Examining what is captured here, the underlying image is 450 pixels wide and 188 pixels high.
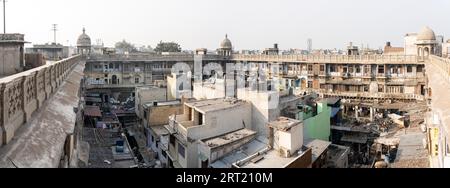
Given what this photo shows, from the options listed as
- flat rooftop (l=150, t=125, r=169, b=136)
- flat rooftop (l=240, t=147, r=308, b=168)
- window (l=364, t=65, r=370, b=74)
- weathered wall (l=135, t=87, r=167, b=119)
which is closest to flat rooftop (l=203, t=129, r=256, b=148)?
flat rooftop (l=240, t=147, r=308, b=168)

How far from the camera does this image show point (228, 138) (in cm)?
2022

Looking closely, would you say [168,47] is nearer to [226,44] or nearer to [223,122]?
[226,44]

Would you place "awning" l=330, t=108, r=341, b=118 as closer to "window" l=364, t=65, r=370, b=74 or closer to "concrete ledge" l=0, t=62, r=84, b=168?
"window" l=364, t=65, r=370, b=74

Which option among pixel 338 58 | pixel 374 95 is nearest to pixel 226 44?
pixel 338 58

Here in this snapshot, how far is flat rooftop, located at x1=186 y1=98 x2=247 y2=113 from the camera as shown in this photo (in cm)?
2158

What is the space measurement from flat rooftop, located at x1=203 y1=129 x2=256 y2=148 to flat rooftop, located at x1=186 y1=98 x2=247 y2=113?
1505mm

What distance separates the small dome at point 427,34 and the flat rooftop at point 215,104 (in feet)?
86.9

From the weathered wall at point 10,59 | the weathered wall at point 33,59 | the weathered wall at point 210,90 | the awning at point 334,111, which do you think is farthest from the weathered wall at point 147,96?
the awning at point 334,111

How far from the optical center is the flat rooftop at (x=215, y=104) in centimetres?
2158

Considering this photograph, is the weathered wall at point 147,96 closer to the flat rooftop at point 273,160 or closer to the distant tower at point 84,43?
the flat rooftop at point 273,160

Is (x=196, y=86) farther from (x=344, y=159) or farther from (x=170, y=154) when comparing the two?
(x=344, y=159)
